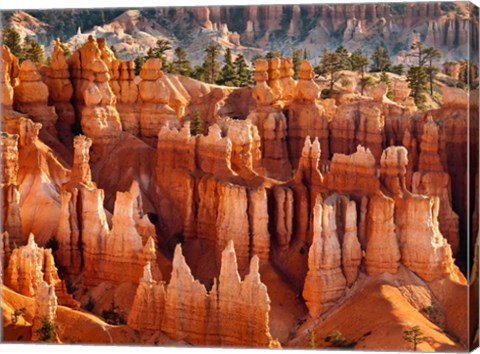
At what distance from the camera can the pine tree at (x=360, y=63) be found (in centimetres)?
4475

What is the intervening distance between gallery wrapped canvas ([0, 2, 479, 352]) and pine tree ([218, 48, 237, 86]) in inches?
17.5

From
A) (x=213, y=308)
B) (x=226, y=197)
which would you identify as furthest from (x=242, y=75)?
(x=213, y=308)

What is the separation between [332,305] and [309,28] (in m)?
6.34

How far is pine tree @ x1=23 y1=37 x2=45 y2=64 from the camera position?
4135 centimetres

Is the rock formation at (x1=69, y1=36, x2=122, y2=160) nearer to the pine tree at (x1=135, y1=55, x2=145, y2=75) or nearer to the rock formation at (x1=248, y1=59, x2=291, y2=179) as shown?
the pine tree at (x1=135, y1=55, x2=145, y2=75)

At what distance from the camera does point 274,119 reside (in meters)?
41.4

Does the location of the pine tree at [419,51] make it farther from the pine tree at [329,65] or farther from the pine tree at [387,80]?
the pine tree at [329,65]

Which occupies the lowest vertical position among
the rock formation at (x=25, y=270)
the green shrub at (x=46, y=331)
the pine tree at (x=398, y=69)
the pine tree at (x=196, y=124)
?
the green shrub at (x=46, y=331)

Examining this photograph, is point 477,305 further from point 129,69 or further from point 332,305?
point 129,69

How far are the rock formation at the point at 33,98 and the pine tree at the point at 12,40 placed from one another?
0.31 m

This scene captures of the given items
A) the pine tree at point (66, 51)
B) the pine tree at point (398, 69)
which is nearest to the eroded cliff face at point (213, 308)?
the pine tree at point (66, 51)

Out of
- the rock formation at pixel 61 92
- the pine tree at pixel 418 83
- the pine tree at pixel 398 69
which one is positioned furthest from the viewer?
the pine tree at pixel 398 69

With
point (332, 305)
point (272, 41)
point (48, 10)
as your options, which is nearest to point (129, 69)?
point (272, 41)

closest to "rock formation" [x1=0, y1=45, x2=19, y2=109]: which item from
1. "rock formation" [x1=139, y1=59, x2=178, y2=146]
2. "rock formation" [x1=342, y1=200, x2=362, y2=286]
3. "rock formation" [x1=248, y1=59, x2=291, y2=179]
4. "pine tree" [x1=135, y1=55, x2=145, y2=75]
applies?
"rock formation" [x1=139, y1=59, x2=178, y2=146]
